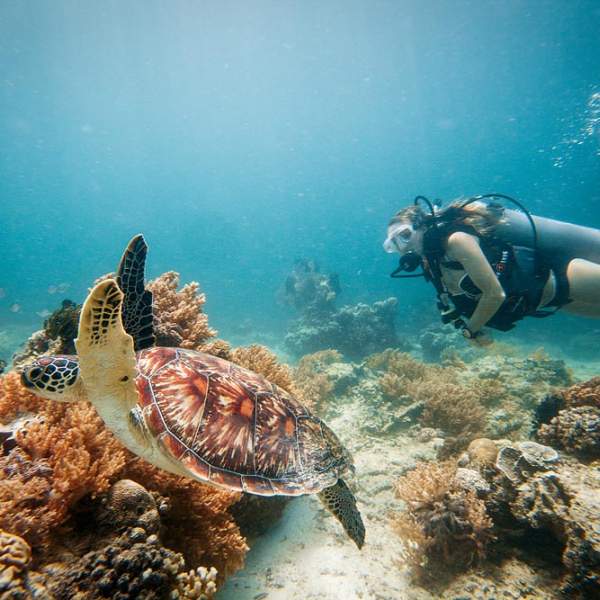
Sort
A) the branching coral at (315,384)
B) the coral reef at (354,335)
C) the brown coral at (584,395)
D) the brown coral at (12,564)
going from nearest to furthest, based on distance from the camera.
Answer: the brown coral at (12,564) → the brown coral at (584,395) → the branching coral at (315,384) → the coral reef at (354,335)

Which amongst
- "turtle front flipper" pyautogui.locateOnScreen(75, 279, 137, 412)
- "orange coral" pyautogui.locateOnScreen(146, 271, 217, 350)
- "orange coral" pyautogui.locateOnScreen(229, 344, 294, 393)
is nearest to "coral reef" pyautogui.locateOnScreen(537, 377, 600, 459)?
"orange coral" pyautogui.locateOnScreen(229, 344, 294, 393)

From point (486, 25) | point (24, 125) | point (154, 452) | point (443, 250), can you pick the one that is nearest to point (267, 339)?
point (443, 250)

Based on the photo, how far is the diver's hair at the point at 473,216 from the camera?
4176 mm

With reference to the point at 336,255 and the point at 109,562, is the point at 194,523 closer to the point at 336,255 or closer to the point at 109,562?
the point at 109,562

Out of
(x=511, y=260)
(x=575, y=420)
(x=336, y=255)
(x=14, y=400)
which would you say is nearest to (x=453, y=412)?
(x=575, y=420)

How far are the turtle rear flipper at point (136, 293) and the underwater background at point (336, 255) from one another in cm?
83

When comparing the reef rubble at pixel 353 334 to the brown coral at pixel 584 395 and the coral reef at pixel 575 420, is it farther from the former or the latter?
the brown coral at pixel 584 395

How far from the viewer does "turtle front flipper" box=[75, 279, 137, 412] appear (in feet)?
4.15

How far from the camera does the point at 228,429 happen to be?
2.22 metres

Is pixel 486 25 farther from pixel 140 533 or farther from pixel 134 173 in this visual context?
pixel 134 173

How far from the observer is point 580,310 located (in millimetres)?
4477

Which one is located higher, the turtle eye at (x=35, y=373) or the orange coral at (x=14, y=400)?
the turtle eye at (x=35, y=373)

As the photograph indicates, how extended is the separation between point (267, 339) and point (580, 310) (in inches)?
611

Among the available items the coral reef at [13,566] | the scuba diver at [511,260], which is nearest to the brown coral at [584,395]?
the scuba diver at [511,260]
